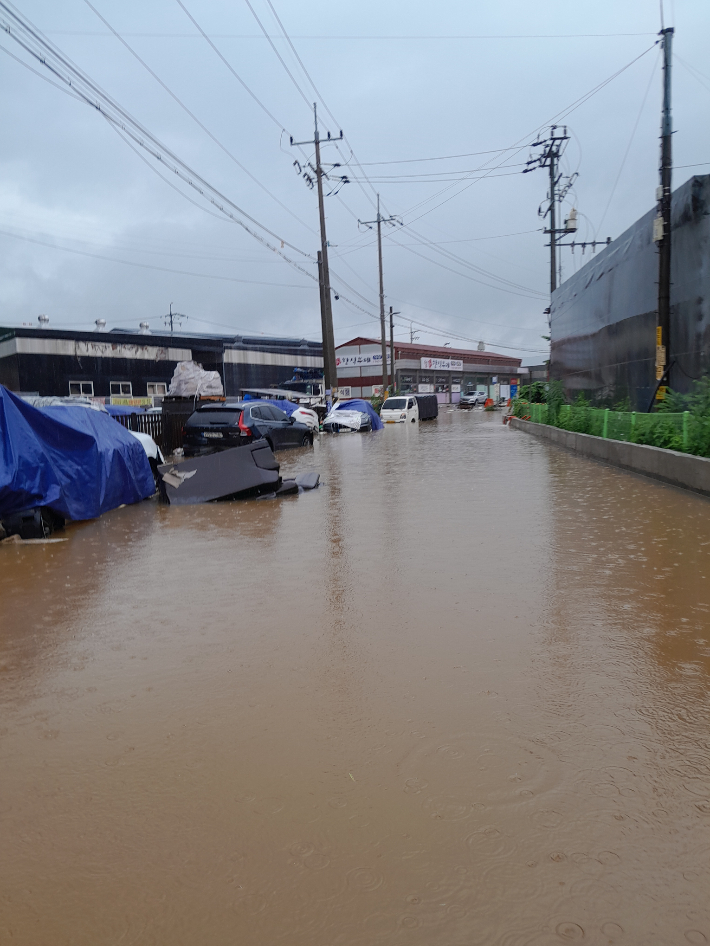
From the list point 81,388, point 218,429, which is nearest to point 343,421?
point 81,388

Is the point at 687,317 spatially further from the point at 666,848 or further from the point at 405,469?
the point at 666,848

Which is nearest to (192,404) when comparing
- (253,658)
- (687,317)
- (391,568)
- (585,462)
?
(585,462)

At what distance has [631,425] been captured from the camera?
1619 cm

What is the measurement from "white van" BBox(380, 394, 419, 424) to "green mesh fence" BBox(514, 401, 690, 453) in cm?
1777

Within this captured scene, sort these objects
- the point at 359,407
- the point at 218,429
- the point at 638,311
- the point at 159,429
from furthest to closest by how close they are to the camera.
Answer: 1. the point at 359,407
2. the point at 159,429
3. the point at 638,311
4. the point at 218,429

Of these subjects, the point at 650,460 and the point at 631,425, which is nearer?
the point at 650,460

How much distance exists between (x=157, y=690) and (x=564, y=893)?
2.54m

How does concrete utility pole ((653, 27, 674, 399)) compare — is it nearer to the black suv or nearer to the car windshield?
the black suv

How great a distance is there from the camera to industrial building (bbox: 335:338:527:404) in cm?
7769

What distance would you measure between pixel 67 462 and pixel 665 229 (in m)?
13.2

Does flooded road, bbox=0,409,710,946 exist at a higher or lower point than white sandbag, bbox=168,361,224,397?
lower

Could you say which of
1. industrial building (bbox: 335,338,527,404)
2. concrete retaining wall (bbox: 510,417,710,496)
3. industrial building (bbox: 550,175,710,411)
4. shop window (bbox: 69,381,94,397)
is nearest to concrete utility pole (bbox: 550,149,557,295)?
industrial building (bbox: 550,175,710,411)

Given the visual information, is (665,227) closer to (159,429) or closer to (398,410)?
(159,429)

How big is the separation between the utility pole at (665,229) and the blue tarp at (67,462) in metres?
11.1
